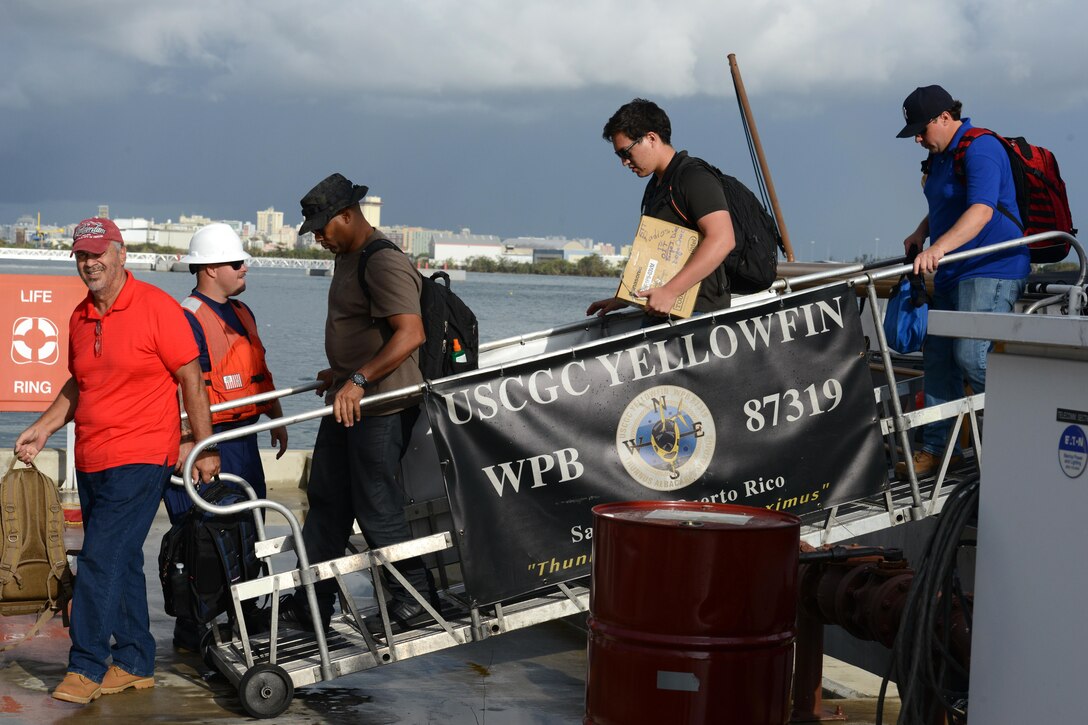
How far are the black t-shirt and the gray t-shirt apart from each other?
106cm

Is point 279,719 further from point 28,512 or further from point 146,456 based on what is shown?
point 28,512

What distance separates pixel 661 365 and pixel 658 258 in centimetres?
53

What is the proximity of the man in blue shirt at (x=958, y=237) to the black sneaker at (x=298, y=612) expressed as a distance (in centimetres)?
267

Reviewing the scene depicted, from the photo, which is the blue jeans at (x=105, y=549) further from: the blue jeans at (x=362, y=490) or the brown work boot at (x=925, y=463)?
the brown work boot at (x=925, y=463)

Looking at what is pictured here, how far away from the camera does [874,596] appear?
460 centimetres

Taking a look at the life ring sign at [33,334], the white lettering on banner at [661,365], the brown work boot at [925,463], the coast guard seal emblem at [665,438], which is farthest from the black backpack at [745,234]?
the life ring sign at [33,334]

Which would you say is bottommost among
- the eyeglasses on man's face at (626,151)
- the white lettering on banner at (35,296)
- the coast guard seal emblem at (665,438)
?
the coast guard seal emblem at (665,438)

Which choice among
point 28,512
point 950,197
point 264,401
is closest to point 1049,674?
point 950,197

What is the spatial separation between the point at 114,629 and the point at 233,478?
2.50 feet

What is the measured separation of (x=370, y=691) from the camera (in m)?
5.60

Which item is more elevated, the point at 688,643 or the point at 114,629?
the point at 688,643

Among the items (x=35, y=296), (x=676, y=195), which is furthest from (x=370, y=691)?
(x=35, y=296)

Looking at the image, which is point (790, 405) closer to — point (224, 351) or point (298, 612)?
point (298, 612)

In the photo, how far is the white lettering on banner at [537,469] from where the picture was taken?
5.01 m
